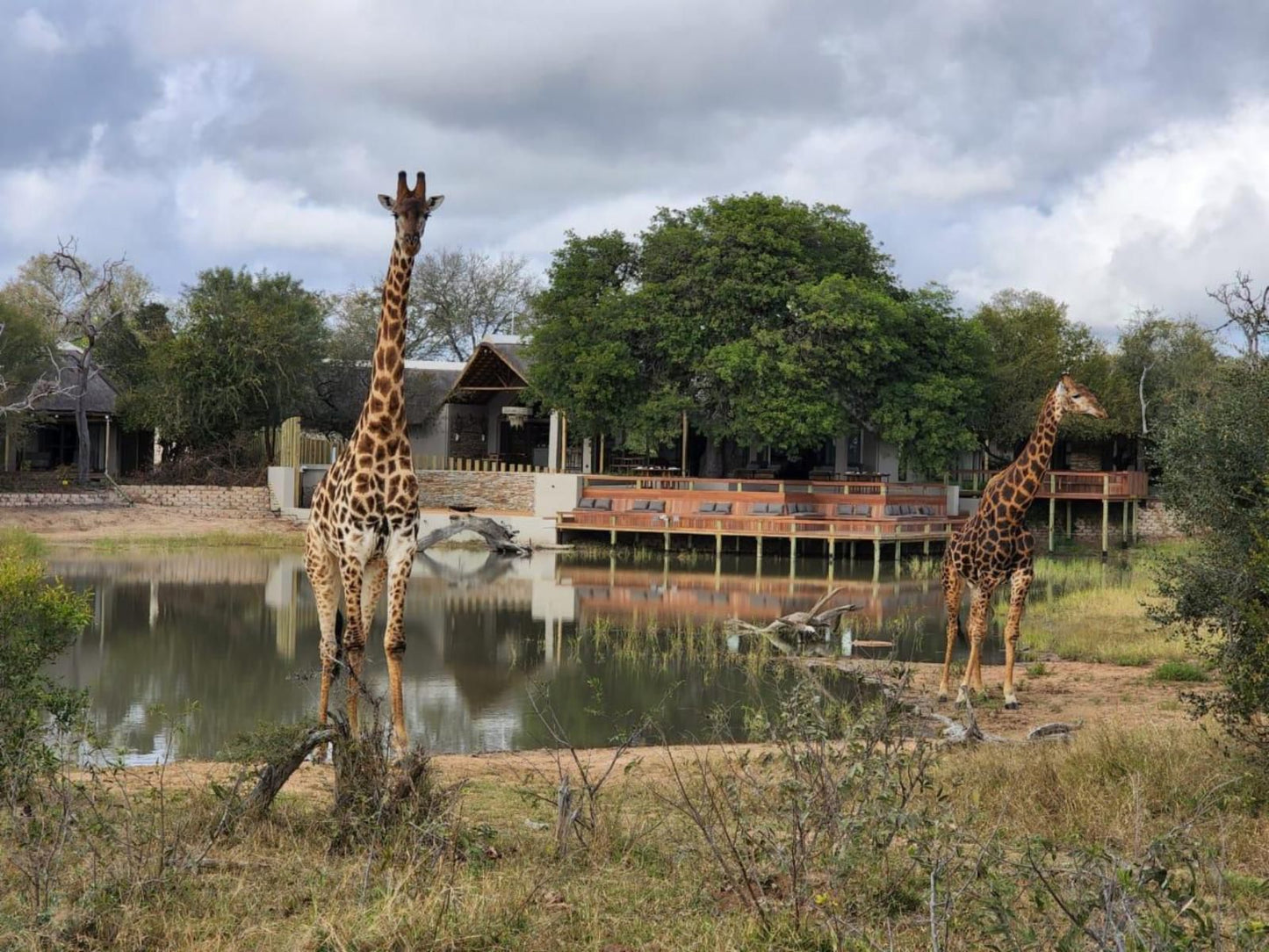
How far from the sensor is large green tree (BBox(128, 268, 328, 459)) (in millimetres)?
39938

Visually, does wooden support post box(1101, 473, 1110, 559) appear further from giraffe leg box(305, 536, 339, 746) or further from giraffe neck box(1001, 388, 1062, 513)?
giraffe leg box(305, 536, 339, 746)

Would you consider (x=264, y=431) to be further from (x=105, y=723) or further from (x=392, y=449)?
(x=392, y=449)

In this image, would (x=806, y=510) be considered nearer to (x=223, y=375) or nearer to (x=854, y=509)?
(x=854, y=509)

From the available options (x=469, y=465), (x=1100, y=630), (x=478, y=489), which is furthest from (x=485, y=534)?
(x=1100, y=630)

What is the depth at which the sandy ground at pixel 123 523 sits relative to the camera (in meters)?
33.7

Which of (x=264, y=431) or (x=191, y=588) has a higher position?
(x=264, y=431)

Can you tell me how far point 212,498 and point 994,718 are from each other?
30385mm

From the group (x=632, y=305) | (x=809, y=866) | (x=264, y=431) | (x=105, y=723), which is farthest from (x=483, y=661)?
(x=264, y=431)

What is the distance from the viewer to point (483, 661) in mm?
16859

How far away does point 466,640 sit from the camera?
18.8 metres

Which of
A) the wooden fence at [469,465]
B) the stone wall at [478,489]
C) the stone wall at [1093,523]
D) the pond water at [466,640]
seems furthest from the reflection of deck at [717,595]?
the stone wall at [1093,523]

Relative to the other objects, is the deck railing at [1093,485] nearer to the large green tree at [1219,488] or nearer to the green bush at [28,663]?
the large green tree at [1219,488]

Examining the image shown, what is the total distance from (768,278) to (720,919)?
3121 cm

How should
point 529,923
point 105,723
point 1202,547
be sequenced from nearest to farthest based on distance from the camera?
point 529,923
point 105,723
point 1202,547
